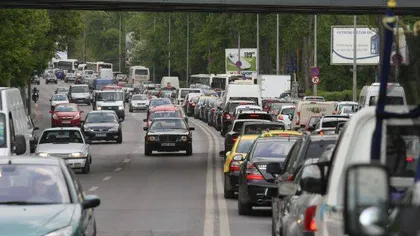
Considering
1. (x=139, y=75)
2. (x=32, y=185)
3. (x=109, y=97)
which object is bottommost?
(x=139, y=75)

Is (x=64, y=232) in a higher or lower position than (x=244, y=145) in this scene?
higher

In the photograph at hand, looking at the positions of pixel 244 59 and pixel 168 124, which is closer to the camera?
pixel 168 124

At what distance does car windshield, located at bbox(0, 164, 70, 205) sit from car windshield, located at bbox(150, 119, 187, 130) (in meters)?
32.9

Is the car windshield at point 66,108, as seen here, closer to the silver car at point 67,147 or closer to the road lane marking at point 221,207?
the road lane marking at point 221,207

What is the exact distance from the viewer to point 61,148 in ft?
119

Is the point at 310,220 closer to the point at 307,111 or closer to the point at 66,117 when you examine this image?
the point at 307,111

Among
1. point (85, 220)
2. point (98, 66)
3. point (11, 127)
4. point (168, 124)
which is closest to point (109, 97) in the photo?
point (168, 124)

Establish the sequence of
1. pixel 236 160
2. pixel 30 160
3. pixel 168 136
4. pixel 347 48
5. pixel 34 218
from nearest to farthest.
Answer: pixel 34 218 → pixel 30 160 → pixel 236 160 → pixel 168 136 → pixel 347 48

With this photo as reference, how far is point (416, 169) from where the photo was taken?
7.35m

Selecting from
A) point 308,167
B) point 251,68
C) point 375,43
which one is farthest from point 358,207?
point 251,68

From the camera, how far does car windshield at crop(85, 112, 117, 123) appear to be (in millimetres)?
55344

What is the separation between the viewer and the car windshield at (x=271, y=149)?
2242cm

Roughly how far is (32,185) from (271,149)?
994cm

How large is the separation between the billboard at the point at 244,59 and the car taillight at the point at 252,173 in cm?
9396
